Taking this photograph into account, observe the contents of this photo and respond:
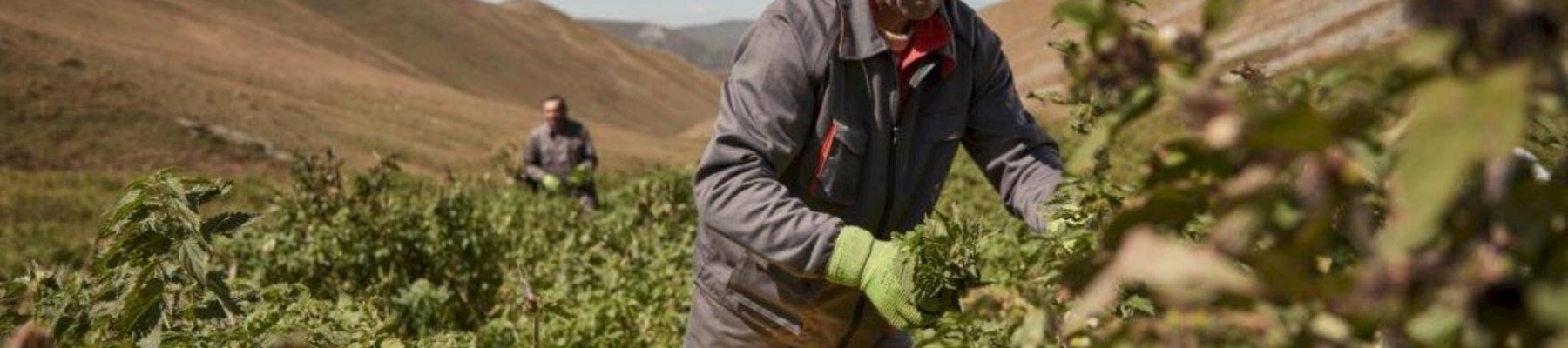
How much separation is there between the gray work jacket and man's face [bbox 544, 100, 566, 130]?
0.16ft

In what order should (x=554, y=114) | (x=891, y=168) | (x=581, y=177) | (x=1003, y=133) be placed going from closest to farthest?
(x=891, y=168)
(x=1003, y=133)
(x=581, y=177)
(x=554, y=114)

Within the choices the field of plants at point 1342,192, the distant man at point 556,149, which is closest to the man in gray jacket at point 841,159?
the field of plants at point 1342,192

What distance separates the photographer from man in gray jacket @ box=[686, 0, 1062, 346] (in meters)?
2.77

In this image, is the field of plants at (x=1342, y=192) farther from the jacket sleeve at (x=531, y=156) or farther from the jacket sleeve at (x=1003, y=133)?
the jacket sleeve at (x=531, y=156)

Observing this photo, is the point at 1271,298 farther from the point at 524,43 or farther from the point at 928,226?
the point at 524,43

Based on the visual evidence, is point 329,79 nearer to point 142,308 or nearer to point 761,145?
point 761,145

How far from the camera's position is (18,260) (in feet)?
36.1

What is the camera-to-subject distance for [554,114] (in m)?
11.3

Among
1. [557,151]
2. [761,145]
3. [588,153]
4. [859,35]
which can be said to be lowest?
[588,153]

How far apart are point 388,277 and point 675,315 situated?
204 cm

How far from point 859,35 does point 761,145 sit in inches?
13.4

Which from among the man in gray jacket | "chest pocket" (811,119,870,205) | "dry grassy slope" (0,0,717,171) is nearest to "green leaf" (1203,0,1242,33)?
the man in gray jacket

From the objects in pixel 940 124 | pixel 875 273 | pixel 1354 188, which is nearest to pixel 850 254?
pixel 875 273

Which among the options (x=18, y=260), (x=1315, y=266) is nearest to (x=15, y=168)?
(x=18, y=260)
